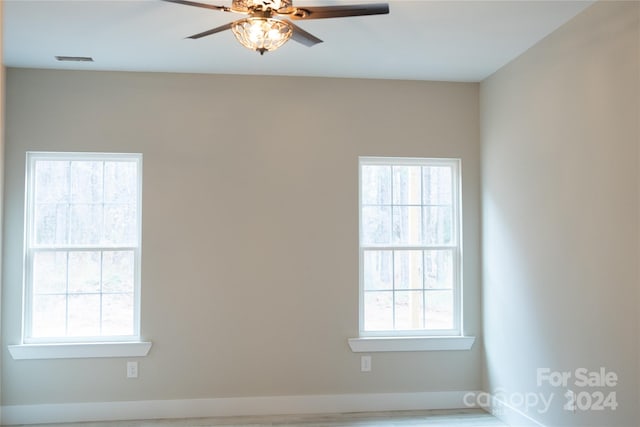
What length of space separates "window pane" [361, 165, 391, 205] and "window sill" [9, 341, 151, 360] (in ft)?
6.91

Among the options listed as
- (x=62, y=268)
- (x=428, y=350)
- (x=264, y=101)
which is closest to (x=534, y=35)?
(x=264, y=101)

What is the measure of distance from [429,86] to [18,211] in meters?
3.41

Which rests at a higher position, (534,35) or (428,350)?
(534,35)

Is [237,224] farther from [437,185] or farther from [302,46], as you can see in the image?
[437,185]

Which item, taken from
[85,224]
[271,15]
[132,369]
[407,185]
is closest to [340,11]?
[271,15]

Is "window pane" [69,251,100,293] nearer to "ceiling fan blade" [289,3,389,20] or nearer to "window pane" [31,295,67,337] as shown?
"window pane" [31,295,67,337]

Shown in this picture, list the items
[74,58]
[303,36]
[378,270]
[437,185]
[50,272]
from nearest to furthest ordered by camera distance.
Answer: [303,36]
[74,58]
[50,272]
[378,270]
[437,185]

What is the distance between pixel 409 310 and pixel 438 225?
2.49ft

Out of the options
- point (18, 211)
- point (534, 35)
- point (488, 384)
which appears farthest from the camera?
A: point (488, 384)

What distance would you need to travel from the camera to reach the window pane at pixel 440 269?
4656mm

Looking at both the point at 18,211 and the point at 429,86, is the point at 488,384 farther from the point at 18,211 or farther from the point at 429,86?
the point at 18,211

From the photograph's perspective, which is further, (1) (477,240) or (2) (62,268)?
(1) (477,240)

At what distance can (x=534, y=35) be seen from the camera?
3545 mm

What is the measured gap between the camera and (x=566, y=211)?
11.0 feet
